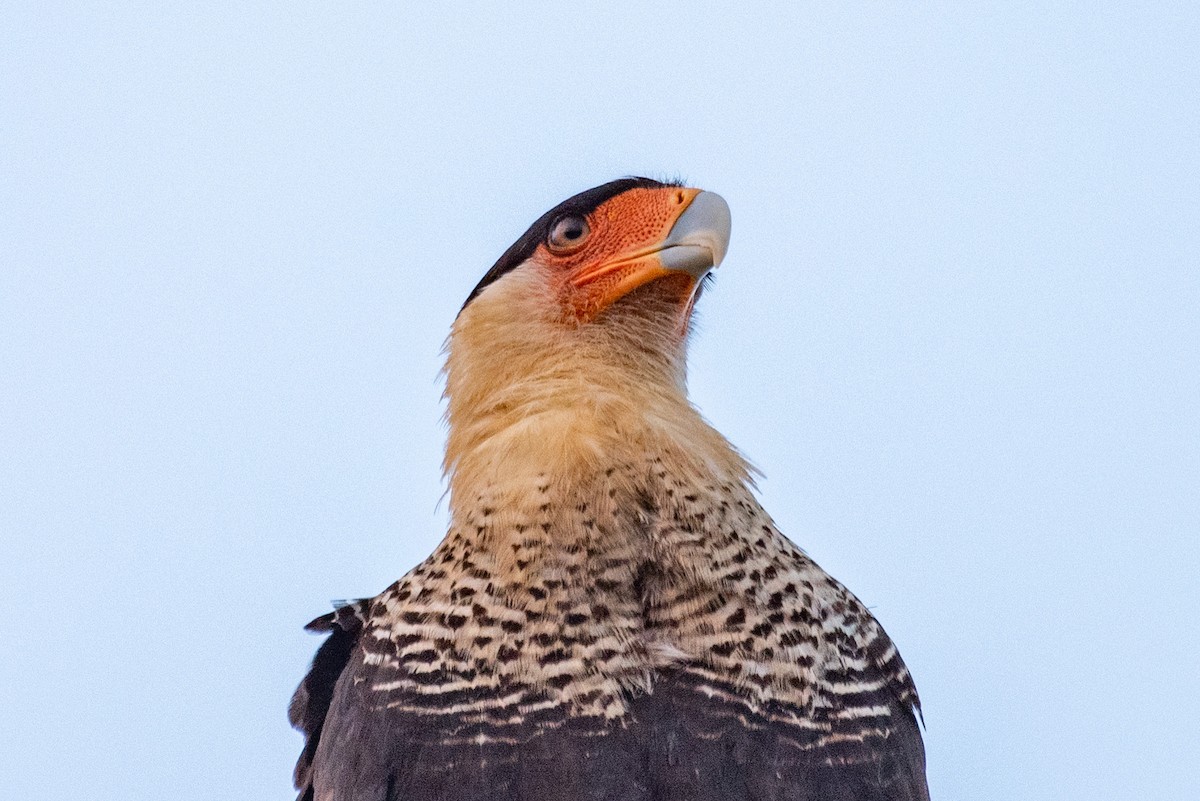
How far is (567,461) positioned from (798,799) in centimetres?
105

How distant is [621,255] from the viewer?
4.12 metres

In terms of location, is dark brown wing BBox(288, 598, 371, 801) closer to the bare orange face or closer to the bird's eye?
the bare orange face

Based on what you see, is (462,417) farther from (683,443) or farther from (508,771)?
(508,771)

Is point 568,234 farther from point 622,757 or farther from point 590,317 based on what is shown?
point 622,757

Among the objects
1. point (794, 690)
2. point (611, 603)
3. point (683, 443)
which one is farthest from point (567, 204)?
point (794, 690)

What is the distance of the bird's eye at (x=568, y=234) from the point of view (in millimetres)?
4199

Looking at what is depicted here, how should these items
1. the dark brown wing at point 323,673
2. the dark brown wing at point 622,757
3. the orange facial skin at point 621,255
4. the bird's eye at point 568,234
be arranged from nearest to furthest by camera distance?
1. the dark brown wing at point 622,757
2. the dark brown wing at point 323,673
3. the orange facial skin at point 621,255
4. the bird's eye at point 568,234

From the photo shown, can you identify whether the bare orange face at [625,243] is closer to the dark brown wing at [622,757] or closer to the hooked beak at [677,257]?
the hooked beak at [677,257]

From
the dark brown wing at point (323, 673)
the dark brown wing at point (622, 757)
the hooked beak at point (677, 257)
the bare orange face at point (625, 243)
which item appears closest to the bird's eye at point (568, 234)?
the bare orange face at point (625, 243)

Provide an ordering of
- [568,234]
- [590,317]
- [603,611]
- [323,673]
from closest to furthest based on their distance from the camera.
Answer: [603,611] < [323,673] < [590,317] < [568,234]

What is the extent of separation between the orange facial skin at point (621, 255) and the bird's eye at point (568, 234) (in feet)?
0.04

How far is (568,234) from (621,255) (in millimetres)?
205

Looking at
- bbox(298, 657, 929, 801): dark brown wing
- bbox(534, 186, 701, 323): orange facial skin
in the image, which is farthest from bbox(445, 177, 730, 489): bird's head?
bbox(298, 657, 929, 801): dark brown wing

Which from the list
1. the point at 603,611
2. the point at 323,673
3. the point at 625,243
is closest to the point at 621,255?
the point at 625,243
